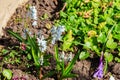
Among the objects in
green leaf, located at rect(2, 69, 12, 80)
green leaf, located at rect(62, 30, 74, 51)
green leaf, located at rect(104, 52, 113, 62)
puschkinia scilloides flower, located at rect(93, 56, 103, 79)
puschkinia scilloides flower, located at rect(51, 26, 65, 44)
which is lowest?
puschkinia scilloides flower, located at rect(93, 56, 103, 79)

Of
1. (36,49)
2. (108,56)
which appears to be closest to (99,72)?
(108,56)

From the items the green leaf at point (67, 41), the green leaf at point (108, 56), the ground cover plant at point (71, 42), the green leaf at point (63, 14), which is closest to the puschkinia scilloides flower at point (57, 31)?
the ground cover plant at point (71, 42)

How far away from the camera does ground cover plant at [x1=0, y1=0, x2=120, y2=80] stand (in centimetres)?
348

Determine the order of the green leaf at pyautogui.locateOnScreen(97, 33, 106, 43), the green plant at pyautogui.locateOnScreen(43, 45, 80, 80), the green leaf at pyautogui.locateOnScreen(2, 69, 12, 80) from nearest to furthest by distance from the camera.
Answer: the green plant at pyautogui.locateOnScreen(43, 45, 80, 80) < the green leaf at pyautogui.locateOnScreen(2, 69, 12, 80) < the green leaf at pyautogui.locateOnScreen(97, 33, 106, 43)

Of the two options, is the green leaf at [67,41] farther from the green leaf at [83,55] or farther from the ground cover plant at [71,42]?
the green leaf at [83,55]

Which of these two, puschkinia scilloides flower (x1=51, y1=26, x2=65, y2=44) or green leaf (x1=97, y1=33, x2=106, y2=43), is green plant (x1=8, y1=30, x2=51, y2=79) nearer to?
puschkinia scilloides flower (x1=51, y1=26, x2=65, y2=44)

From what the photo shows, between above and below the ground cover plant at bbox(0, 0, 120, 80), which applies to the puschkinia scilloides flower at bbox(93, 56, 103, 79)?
below

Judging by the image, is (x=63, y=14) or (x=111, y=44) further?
(x=63, y=14)

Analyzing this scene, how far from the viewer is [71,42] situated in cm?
389

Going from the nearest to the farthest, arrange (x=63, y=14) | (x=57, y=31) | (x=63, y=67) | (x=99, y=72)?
(x=57, y=31)
(x=63, y=67)
(x=99, y=72)
(x=63, y=14)

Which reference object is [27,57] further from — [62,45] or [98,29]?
[98,29]

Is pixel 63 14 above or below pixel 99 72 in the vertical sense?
above

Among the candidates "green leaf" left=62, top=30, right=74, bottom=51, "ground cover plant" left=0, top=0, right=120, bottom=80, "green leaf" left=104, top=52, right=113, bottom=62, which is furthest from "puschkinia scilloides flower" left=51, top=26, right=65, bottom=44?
"green leaf" left=104, top=52, right=113, bottom=62

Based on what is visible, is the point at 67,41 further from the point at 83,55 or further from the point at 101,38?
the point at 101,38
